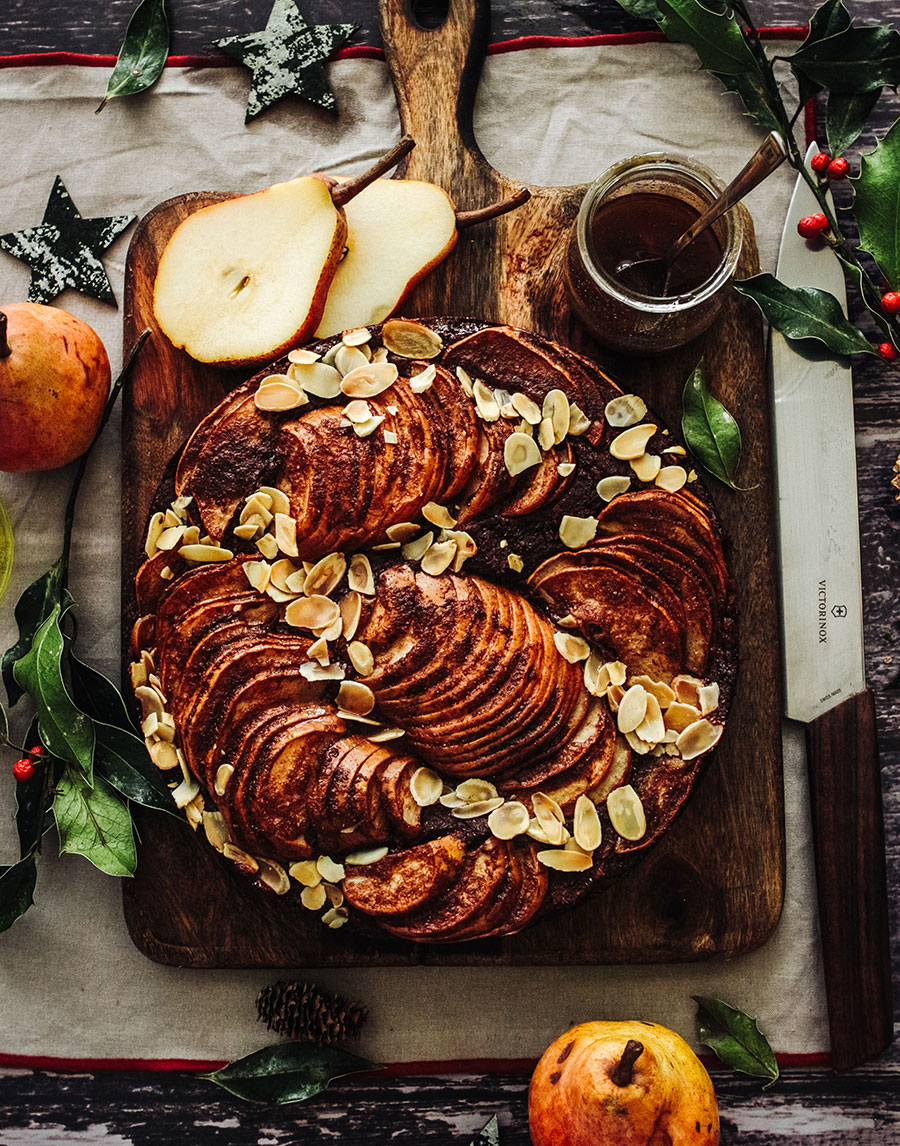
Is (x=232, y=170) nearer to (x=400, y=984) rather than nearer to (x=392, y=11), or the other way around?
(x=392, y=11)

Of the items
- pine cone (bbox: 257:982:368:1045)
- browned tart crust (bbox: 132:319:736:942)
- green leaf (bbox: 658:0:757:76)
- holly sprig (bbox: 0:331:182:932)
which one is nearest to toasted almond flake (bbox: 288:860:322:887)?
browned tart crust (bbox: 132:319:736:942)

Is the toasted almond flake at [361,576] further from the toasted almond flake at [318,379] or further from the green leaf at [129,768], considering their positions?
the green leaf at [129,768]

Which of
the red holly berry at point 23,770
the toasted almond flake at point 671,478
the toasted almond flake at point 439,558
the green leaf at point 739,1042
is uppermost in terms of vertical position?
the toasted almond flake at point 671,478

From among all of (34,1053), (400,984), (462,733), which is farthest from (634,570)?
(34,1053)

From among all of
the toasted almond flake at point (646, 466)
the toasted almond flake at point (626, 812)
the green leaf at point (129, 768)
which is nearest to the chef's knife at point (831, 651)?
the toasted almond flake at point (646, 466)

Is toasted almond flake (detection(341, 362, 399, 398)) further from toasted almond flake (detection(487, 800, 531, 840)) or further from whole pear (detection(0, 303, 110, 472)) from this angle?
toasted almond flake (detection(487, 800, 531, 840))

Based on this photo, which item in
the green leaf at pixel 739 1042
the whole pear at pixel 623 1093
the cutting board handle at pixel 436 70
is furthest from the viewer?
the cutting board handle at pixel 436 70

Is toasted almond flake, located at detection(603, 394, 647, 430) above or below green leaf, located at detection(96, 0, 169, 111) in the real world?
below

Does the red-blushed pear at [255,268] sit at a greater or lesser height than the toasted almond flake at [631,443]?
greater
